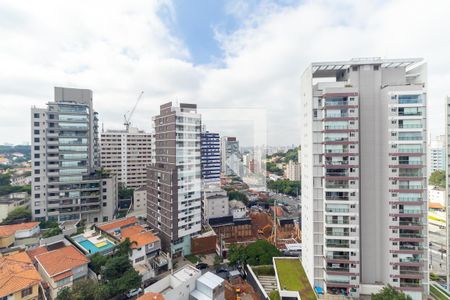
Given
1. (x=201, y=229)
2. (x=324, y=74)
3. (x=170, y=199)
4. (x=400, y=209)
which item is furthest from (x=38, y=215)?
(x=400, y=209)

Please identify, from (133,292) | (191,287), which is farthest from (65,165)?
(191,287)

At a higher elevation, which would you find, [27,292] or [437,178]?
[437,178]

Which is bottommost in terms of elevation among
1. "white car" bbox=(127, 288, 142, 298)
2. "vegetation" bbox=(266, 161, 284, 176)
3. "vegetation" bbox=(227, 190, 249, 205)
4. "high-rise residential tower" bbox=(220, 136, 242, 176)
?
"white car" bbox=(127, 288, 142, 298)

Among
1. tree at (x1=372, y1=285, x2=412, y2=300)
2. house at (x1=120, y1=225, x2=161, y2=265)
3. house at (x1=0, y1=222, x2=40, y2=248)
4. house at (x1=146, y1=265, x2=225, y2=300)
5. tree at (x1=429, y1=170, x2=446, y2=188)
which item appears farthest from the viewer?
tree at (x1=429, y1=170, x2=446, y2=188)

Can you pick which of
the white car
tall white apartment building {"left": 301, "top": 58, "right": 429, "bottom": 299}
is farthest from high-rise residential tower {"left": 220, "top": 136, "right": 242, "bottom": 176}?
the white car

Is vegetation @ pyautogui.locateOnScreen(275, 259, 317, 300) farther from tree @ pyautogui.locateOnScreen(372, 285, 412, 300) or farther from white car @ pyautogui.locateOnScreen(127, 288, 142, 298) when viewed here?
white car @ pyautogui.locateOnScreen(127, 288, 142, 298)

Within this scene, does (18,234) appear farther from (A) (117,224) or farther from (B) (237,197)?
(B) (237,197)

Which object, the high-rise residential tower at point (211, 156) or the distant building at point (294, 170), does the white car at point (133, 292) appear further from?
the distant building at point (294, 170)
